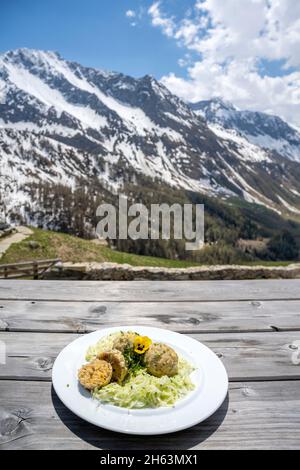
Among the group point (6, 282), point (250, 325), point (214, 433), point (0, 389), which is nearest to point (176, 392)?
point (214, 433)

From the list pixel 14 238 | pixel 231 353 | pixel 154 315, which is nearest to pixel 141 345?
pixel 231 353

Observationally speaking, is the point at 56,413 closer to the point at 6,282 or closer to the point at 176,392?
the point at 176,392

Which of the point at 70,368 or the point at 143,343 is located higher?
the point at 143,343

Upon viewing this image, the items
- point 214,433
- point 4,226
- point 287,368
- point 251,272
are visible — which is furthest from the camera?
point 4,226

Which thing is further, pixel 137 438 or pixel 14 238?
pixel 14 238

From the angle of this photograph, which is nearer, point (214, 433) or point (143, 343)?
point (214, 433)

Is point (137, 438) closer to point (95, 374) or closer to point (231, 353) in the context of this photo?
point (95, 374)

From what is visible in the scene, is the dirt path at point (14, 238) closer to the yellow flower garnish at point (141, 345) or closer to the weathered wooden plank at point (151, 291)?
the weathered wooden plank at point (151, 291)
